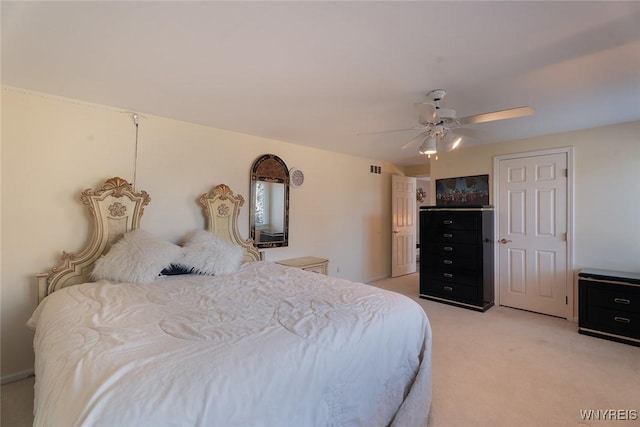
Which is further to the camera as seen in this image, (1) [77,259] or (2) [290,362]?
(1) [77,259]

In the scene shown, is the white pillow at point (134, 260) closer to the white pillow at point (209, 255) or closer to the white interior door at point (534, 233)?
the white pillow at point (209, 255)

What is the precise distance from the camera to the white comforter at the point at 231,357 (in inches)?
39.3

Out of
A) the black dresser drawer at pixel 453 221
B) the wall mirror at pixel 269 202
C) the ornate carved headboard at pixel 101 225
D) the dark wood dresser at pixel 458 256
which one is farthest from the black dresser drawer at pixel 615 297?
the ornate carved headboard at pixel 101 225

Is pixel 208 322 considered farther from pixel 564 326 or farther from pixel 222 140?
pixel 564 326

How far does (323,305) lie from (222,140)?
101 inches

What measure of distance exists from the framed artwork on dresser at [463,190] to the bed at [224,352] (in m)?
3.16

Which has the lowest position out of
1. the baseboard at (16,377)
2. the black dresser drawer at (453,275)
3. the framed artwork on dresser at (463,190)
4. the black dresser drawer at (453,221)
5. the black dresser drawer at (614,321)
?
the baseboard at (16,377)

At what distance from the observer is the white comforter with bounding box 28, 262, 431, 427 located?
39.3 inches

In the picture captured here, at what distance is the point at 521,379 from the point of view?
2.35 meters

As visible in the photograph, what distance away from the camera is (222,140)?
355 centimetres

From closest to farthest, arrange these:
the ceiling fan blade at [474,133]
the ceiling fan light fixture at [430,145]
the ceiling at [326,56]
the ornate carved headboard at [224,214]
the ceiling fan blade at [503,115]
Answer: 1. the ceiling at [326,56]
2. the ceiling fan blade at [503,115]
3. the ceiling fan light fixture at [430,145]
4. the ornate carved headboard at [224,214]
5. the ceiling fan blade at [474,133]

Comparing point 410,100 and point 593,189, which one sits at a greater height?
point 410,100

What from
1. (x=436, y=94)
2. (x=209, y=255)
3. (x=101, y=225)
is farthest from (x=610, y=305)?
(x=101, y=225)

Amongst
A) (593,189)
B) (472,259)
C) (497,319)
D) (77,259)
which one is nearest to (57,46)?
(77,259)
